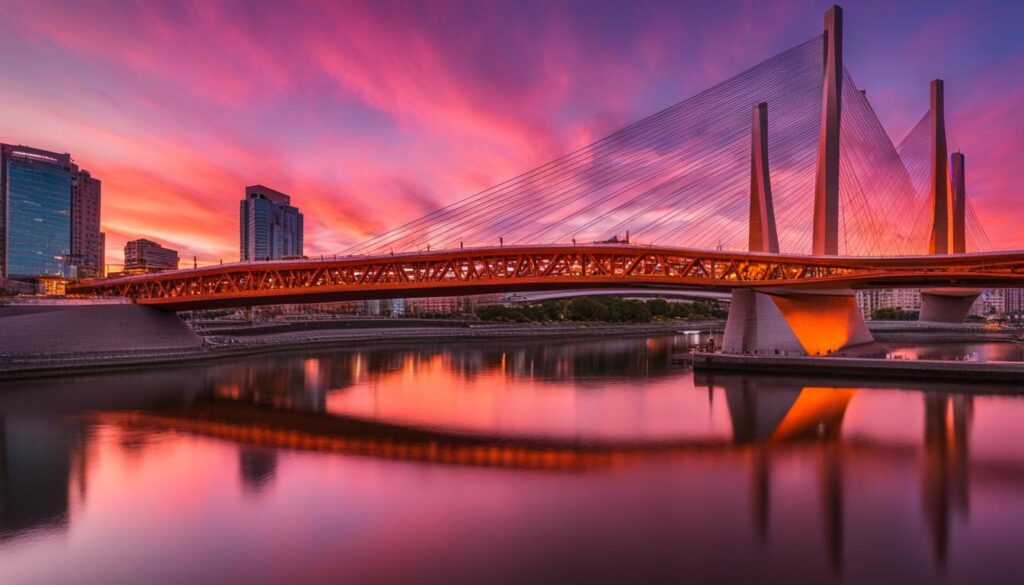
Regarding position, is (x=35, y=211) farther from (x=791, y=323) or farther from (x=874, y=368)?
(x=874, y=368)

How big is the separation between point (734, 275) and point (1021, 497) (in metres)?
17.2

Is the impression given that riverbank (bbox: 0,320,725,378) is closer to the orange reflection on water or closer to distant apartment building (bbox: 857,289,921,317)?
the orange reflection on water

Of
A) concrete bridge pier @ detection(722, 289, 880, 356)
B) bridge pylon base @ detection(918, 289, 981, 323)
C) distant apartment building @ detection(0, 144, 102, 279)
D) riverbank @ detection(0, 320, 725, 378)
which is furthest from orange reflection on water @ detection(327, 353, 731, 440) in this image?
distant apartment building @ detection(0, 144, 102, 279)

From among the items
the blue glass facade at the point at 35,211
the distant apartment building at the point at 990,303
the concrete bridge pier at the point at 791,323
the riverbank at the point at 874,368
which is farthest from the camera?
the distant apartment building at the point at 990,303

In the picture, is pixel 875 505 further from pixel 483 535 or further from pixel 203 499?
pixel 203 499

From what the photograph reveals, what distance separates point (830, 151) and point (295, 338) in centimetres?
3768

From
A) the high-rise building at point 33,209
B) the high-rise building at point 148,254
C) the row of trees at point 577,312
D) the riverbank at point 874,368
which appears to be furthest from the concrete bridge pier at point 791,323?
the high-rise building at point 148,254

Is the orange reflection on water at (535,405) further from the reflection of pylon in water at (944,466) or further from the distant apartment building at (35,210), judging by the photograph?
the distant apartment building at (35,210)

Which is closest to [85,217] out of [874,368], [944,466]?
[874,368]

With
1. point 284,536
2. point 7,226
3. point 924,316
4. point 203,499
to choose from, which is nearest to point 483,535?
point 284,536

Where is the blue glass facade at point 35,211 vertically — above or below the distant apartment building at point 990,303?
above

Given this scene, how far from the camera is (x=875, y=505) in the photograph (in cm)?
944

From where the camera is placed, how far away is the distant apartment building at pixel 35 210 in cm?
9431

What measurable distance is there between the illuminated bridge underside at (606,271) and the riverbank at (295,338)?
452cm
